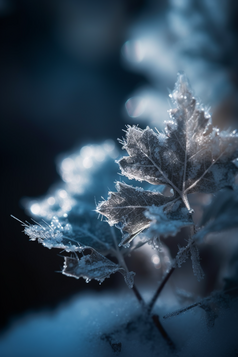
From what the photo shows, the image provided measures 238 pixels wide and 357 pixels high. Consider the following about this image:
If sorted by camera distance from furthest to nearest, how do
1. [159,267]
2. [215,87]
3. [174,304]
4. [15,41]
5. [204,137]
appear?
[15,41], [215,87], [159,267], [174,304], [204,137]

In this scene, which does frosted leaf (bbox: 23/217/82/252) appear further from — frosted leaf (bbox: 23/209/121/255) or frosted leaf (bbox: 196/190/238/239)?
frosted leaf (bbox: 196/190/238/239)

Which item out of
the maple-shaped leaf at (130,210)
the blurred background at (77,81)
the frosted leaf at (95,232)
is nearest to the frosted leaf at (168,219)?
the maple-shaped leaf at (130,210)

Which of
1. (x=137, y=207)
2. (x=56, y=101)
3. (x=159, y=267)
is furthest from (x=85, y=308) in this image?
(x=56, y=101)

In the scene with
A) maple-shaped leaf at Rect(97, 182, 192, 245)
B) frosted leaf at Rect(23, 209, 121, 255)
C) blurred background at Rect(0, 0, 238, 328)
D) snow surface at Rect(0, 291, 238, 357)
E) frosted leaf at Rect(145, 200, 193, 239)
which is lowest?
snow surface at Rect(0, 291, 238, 357)

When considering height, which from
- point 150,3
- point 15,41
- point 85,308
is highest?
point 15,41

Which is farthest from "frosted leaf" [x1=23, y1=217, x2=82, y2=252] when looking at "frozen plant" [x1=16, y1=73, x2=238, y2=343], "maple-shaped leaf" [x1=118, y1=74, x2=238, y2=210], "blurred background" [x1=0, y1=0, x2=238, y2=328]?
"blurred background" [x1=0, y1=0, x2=238, y2=328]

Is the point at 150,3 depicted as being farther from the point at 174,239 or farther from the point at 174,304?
the point at 174,304
